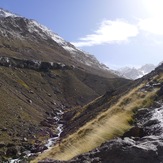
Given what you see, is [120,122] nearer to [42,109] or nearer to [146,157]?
[146,157]

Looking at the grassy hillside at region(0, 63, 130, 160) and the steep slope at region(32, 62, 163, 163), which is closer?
the steep slope at region(32, 62, 163, 163)

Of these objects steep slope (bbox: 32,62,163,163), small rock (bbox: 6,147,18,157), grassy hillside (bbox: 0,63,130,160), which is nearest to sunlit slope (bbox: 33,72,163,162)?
steep slope (bbox: 32,62,163,163)

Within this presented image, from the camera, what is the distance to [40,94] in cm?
18225

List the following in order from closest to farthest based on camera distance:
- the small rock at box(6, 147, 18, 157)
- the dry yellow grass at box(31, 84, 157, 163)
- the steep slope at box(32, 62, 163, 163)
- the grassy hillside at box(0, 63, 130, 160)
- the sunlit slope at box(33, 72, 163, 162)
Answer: the steep slope at box(32, 62, 163, 163)
the dry yellow grass at box(31, 84, 157, 163)
the sunlit slope at box(33, 72, 163, 162)
the small rock at box(6, 147, 18, 157)
the grassy hillside at box(0, 63, 130, 160)

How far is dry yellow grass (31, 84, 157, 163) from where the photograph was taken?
57906 millimetres

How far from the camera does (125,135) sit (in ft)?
153

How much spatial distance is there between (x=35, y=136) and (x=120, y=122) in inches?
2283

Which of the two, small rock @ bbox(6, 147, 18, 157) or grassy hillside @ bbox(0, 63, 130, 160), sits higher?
grassy hillside @ bbox(0, 63, 130, 160)

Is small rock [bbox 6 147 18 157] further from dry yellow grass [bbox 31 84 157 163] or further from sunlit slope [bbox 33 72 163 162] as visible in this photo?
dry yellow grass [bbox 31 84 157 163]

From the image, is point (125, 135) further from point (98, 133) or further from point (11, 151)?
point (11, 151)

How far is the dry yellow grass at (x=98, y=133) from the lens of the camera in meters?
57.9

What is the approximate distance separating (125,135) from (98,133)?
54.8ft

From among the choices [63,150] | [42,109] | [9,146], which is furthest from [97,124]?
[42,109]

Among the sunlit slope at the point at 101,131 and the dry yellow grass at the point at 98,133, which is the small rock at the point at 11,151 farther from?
the dry yellow grass at the point at 98,133
